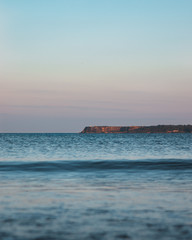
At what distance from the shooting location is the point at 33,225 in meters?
6.96

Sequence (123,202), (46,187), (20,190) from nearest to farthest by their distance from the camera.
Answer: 1. (123,202)
2. (20,190)
3. (46,187)

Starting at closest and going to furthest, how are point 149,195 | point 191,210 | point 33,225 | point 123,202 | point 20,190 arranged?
point 33,225, point 191,210, point 123,202, point 149,195, point 20,190

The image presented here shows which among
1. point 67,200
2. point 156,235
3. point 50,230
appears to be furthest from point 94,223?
point 67,200

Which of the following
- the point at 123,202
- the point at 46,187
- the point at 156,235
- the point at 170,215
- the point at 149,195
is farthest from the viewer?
the point at 46,187

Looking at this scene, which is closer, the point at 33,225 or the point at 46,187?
the point at 33,225

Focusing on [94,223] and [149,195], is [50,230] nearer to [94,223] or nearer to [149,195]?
[94,223]

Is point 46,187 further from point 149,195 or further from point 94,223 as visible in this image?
point 94,223

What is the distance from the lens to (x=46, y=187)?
12578 mm

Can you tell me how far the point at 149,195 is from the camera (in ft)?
34.9

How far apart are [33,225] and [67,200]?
282 cm

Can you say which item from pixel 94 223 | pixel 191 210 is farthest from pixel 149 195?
pixel 94 223

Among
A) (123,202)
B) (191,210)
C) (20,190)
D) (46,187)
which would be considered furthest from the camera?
(46,187)

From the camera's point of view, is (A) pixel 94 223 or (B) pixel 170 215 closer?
(A) pixel 94 223

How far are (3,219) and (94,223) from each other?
2.11 metres
